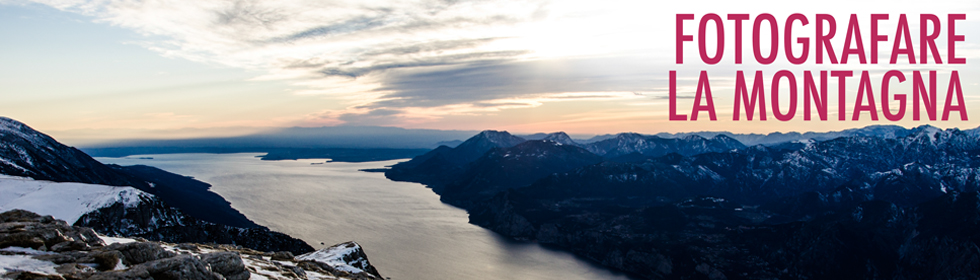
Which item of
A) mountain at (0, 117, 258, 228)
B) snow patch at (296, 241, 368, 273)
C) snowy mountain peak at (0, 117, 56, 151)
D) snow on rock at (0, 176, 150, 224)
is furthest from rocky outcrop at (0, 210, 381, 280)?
snowy mountain peak at (0, 117, 56, 151)

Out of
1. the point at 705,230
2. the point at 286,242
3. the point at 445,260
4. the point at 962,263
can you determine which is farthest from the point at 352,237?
the point at 962,263

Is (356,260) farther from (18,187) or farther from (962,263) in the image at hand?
(962,263)

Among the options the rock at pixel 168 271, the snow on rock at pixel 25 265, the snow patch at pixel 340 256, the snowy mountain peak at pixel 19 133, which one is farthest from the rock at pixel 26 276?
the snowy mountain peak at pixel 19 133

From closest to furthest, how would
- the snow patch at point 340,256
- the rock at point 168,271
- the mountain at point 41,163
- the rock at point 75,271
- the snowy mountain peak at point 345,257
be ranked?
the rock at point 75,271 → the rock at point 168,271 → the snow patch at point 340,256 → the snowy mountain peak at point 345,257 → the mountain at point 41,163

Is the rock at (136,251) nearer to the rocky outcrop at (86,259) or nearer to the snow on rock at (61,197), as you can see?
the rocky outcrop at (86,259)

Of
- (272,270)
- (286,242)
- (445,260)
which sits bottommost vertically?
(445,260)

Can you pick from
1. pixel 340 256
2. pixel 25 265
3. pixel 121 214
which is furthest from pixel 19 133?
pixel 25 265
